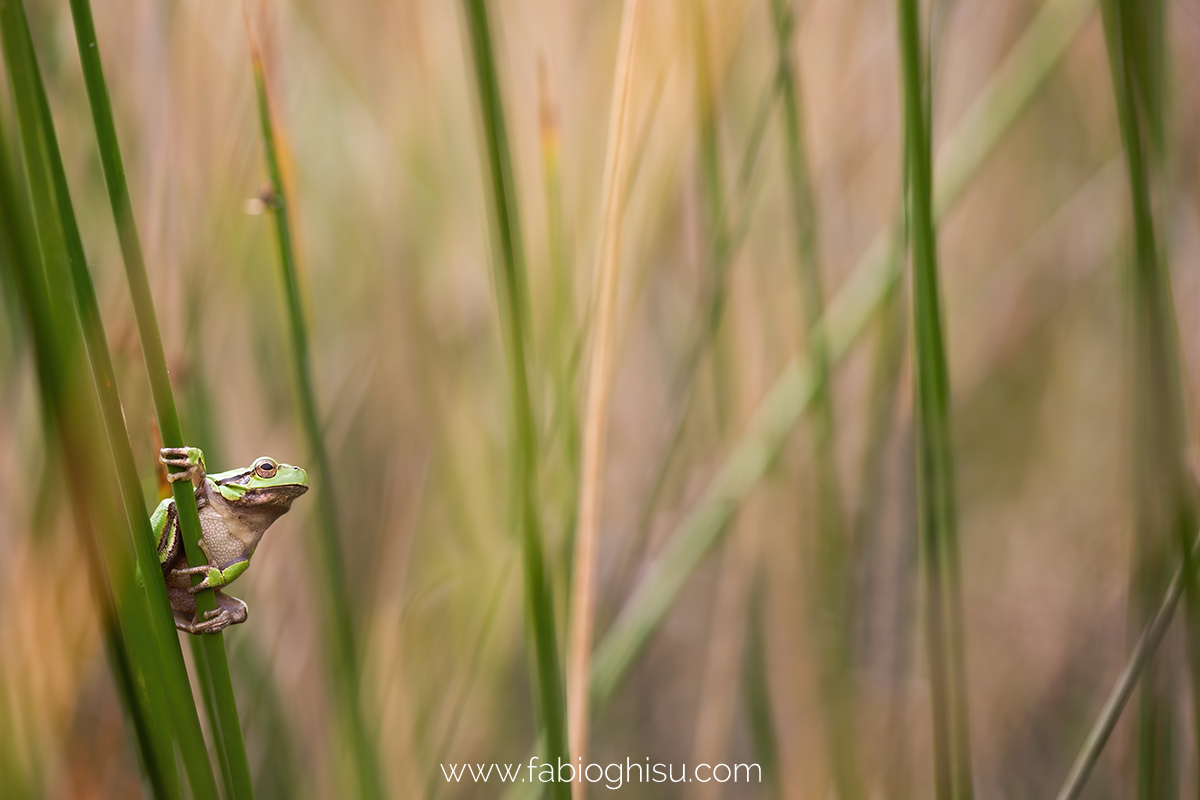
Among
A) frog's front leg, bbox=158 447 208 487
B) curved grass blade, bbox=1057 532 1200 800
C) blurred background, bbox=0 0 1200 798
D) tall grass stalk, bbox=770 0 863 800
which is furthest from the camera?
blurred background, bbox=0 0 1200 798

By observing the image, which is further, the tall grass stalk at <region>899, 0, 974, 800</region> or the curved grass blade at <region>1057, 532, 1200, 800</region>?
the curved grass blade at <region>1057, 532, 1200, 800</region>

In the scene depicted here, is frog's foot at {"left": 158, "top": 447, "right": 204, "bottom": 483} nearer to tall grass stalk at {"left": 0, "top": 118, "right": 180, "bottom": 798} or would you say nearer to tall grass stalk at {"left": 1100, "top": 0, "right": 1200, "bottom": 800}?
tall grass stalk at {"left": 0, "top": 118, "right": 180, "bottom": 798}

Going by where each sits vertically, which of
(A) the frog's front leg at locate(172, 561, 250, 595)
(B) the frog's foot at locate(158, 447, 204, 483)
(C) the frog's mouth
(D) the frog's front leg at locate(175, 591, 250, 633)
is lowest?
(D) the frog's front leg at locate(175, 591, 250, 633)

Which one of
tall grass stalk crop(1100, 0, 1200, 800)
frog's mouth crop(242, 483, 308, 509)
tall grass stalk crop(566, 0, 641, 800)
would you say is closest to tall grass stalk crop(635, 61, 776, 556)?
tall grass stalk crop(566, 0, 641, 800)

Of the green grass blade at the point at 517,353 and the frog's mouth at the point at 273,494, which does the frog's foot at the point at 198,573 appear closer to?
the frog's mouth at the point at 273,494

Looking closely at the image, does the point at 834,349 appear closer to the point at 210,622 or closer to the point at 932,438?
the point at 932,438

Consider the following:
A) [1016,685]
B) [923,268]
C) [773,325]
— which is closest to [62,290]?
[923,268]

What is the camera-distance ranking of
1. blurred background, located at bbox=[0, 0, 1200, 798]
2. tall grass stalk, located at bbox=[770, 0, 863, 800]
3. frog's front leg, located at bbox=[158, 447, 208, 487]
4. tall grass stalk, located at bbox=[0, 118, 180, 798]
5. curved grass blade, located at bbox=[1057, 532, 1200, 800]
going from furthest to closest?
blurred background, located at bbox=[0, 0, 1200, 798]
tall grass stalk, located at bbox=[770, 0, 863, 800]
curved grass blade, located at bbox=[1057, 532, 1200, 800]
frog's front leg, located at bbox=[158, 447, 208, 487]
tall grass stalk, located at bbox=[0, 118, 180, 798]

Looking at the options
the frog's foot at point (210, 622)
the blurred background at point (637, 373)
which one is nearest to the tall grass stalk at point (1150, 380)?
the blurred background at point (637, 373)

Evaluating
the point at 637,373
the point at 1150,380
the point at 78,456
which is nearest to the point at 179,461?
the point at 78,456
